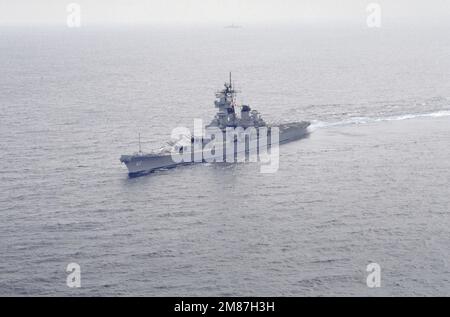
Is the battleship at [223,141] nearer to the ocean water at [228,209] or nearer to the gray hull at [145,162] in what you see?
the gray hull at [145,162]

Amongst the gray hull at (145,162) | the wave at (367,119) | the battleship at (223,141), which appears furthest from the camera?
the wave at (367,119)

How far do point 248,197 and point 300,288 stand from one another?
25.5 meters

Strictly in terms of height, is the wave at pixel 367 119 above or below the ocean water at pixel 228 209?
above

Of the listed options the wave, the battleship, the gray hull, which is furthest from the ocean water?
the battleship

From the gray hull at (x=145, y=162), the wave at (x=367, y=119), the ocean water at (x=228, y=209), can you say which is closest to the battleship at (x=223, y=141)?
the gray hull at (x=145, y=162)

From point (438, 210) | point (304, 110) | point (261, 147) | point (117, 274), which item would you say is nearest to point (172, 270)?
point (117, 274)

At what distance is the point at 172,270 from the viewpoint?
58.6 metres

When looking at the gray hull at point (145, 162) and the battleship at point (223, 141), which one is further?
the battleship at point (223, 141)

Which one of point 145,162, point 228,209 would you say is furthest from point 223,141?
point 228,209

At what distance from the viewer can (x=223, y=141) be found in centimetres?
10225

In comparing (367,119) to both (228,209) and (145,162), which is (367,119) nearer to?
(145,162)

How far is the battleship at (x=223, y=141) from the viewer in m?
92.1
